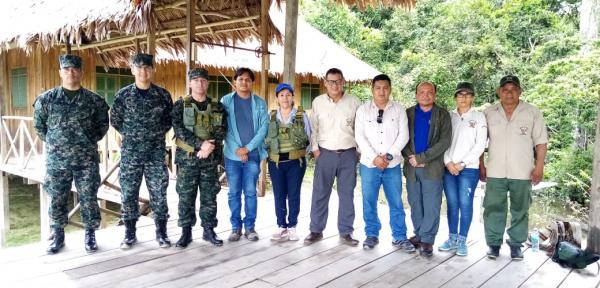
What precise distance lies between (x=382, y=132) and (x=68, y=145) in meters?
2.45

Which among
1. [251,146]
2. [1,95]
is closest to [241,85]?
[251,146]

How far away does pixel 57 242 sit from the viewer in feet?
11.5

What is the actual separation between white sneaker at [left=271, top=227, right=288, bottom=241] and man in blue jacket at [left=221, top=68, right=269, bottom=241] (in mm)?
167

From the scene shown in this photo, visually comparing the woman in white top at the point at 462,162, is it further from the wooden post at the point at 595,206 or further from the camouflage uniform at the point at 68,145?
the camouflage uniform at the point at 68,145

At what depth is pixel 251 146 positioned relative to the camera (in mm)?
3775

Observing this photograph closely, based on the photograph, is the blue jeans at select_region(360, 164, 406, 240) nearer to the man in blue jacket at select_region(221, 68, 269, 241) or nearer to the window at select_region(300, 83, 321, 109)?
the man in blue jacket at select_region(221, 68, 269, 241)

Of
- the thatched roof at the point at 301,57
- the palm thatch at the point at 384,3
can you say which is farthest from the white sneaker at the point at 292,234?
the thatched roof at the point at 301,57

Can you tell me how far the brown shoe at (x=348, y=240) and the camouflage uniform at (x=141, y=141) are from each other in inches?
Answer: 61.1

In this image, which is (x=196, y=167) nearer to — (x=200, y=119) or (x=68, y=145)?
(x=200, y=119)

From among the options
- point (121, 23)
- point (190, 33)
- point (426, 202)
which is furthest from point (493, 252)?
point (121, 23)

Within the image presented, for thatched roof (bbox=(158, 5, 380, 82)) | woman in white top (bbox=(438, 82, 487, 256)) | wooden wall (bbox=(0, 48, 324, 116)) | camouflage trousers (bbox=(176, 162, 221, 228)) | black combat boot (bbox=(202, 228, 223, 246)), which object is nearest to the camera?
woman in white top (bbox=(438, 82, 487, 256))

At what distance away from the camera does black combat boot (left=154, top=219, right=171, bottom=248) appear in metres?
3.72

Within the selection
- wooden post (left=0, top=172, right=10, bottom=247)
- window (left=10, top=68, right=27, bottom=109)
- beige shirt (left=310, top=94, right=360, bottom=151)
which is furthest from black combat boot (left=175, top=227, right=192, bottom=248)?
window (left=10, top=68, right=27, bottom=109)

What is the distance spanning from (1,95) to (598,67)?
39.6 feet
